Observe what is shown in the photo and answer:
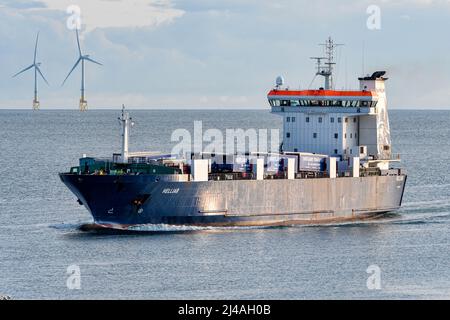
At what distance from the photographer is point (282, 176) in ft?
237

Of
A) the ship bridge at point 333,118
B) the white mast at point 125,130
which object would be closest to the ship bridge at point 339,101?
the ship bridge at point 333,118

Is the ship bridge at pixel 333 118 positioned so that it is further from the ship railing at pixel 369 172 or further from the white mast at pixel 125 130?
the white mast at pixel 125 130

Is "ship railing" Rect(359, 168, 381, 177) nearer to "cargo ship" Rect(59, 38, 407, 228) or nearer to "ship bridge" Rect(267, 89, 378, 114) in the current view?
"cargo ship" Rect(59, 38, 407, 228)

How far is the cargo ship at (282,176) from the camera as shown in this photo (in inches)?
2584

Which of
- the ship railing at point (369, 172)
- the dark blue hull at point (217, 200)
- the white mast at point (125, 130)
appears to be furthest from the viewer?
the ship railing at point (369, 172)

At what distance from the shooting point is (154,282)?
51844 mm

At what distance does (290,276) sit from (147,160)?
1784cm

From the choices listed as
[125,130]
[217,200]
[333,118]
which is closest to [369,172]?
[333,118]

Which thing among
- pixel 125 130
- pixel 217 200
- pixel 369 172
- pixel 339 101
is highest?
pixel 339 101

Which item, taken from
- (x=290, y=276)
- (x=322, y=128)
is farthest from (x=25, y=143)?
(x=290, y=276)

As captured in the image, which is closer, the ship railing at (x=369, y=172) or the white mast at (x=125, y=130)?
the white mast at (x=125, y=130)

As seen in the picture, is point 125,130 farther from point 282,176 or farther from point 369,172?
point 369,172

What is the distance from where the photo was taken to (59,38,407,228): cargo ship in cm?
6562

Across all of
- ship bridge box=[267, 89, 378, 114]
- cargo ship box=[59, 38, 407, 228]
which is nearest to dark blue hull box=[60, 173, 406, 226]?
cargo ship box=[59, 38, 407, 228]
